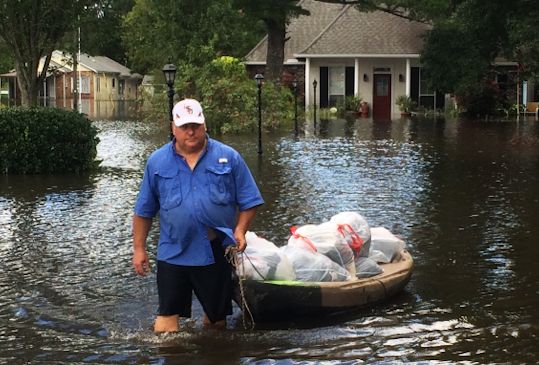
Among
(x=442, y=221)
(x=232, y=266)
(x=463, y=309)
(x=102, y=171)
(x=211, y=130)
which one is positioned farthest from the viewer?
(x=211, y=130)

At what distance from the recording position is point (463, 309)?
663 cm

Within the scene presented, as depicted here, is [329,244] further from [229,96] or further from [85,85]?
[85,85]

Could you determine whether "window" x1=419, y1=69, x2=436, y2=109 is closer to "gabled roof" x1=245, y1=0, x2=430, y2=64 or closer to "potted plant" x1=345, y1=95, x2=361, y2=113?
"gabled roof" x1=245, y1=0, x2=430, y2=64

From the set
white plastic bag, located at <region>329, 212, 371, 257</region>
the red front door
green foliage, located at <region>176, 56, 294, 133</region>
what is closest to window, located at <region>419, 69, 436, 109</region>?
the red front door

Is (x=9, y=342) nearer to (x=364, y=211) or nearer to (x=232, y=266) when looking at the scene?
(x=232, y=266)

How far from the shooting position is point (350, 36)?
4188cm

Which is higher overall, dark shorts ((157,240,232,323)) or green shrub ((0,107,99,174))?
green shrub ((0,107,99,174))

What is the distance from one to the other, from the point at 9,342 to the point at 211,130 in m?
21.7

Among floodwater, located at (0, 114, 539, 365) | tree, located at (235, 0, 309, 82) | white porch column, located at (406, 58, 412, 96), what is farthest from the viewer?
white porch column, located at (406, 58, 412, 96)

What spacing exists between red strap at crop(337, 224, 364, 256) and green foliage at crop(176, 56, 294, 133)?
1954cm

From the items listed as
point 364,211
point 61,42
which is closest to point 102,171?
point 61,42

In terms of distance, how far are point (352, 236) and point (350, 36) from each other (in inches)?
1418

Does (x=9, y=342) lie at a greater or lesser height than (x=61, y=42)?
lesser

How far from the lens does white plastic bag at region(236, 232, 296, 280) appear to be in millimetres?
6047
